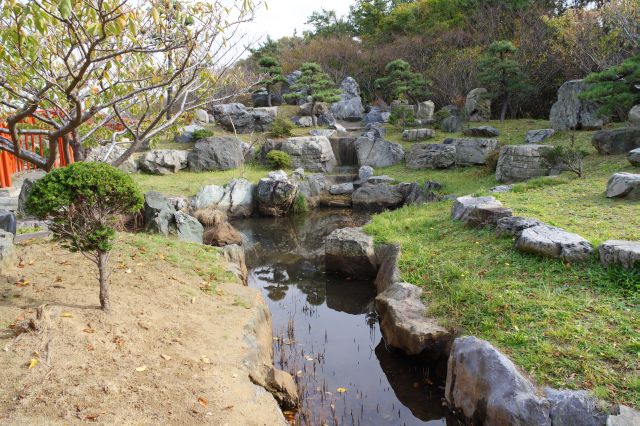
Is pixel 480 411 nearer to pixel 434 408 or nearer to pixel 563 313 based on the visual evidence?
pixel 434 408

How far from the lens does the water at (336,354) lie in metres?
5.30

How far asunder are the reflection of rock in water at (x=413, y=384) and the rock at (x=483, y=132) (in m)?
14.4

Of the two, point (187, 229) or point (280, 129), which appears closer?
point (187, 229)

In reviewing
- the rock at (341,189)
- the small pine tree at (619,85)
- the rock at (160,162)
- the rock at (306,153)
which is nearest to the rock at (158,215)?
the rock at (341,189)

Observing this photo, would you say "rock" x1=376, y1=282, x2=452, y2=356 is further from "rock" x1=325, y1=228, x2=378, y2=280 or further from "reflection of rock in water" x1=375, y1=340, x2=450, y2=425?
"rock" x1=325, y1=228, x2=378, y2=280

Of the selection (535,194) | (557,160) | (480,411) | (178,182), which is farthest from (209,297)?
(178,182)

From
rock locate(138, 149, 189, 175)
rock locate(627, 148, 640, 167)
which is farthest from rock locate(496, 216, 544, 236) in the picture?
rock locate(138, 149, 189, 175)

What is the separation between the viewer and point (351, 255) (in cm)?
949

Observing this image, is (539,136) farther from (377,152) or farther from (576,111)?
(377,152)

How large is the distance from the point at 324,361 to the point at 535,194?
6572 mm

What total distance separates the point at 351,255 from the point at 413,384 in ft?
12.8

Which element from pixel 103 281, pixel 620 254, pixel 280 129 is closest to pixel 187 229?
pixel 103 281

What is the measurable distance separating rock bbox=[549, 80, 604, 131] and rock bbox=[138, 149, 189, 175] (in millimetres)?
14648

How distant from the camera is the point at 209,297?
6.24 meters
